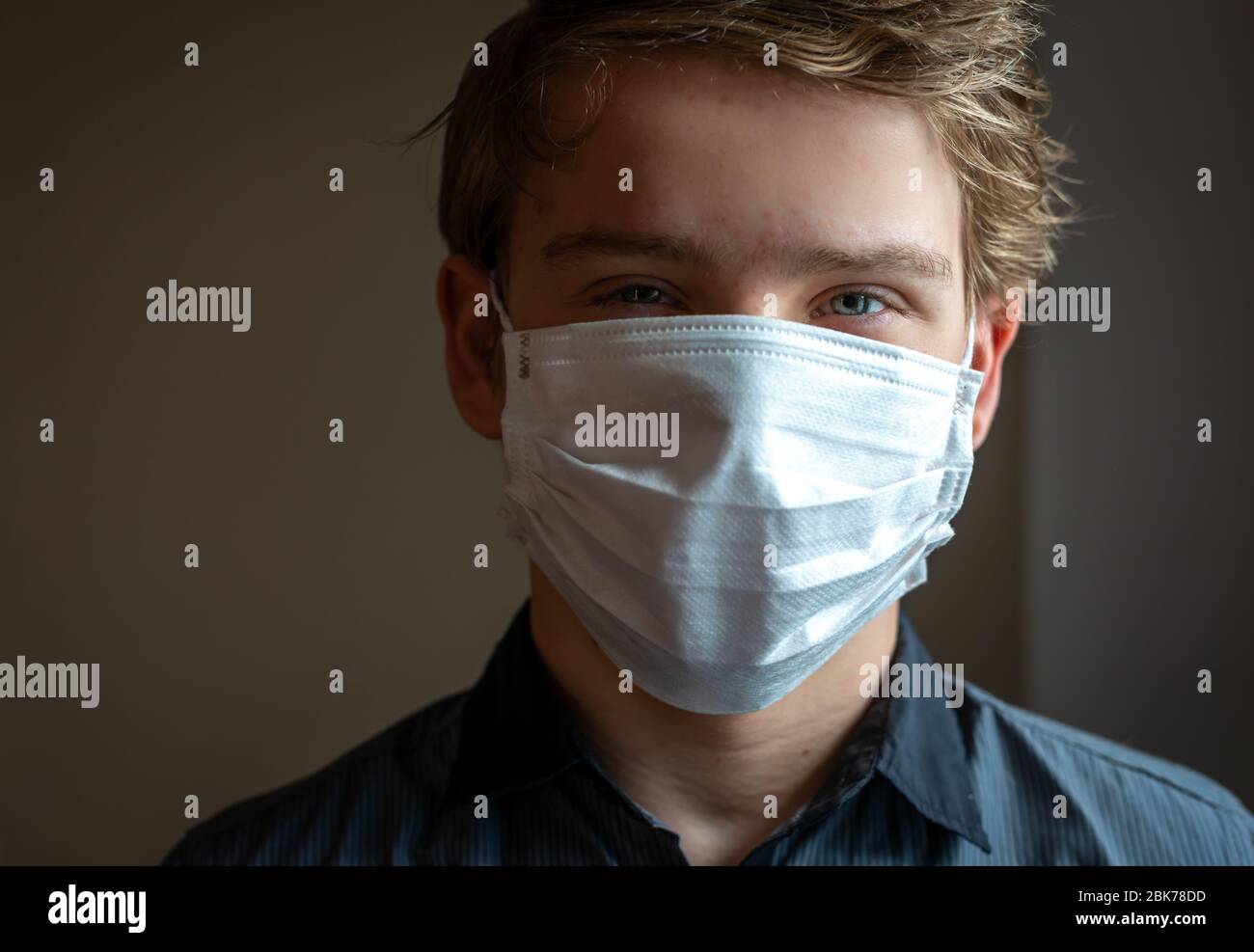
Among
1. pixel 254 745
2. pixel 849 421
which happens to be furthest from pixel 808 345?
pixel 254 745

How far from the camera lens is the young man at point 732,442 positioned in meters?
1.11

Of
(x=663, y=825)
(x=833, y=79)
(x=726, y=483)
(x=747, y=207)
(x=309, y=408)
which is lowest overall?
(x=663, y=825)

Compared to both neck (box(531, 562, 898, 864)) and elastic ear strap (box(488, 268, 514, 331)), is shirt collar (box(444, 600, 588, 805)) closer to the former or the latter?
neck (box(531, 562, 898, 864))

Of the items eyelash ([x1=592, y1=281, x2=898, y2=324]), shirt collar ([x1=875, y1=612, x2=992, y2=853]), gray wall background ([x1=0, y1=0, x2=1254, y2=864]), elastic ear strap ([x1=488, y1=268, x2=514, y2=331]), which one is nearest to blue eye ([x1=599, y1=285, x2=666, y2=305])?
eyelash ([x1=592, y1=281, x2=898, y2=324])

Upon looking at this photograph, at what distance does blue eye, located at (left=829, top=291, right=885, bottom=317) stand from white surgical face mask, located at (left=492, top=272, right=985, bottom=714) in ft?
0.21

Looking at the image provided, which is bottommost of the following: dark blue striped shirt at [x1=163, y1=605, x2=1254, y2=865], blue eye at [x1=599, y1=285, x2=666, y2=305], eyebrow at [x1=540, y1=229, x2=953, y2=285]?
dark blue striped shirt at [x1=163, y1=605, x2=1254, y2=865]

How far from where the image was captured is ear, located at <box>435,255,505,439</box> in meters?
1.34

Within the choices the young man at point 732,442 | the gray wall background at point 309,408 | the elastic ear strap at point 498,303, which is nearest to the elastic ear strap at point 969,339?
the young man at point 732,442

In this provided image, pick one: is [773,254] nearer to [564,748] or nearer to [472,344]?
[472,344]

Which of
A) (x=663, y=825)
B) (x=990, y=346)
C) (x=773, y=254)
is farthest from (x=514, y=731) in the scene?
(x=990, y=346)

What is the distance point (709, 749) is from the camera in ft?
4.17

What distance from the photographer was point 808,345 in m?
1.10

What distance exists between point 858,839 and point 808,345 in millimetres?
583

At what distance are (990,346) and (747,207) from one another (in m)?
0.43
